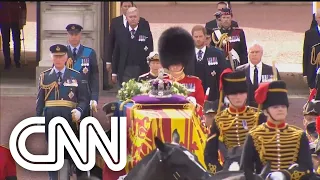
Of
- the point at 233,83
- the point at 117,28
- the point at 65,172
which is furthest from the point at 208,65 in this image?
the point at 233,83

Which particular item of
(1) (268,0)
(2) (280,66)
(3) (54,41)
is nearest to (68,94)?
(3) (54,41)

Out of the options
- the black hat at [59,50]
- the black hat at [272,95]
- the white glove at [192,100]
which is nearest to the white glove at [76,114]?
the black hat at [59,50]

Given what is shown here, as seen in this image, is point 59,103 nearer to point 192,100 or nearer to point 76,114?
point 76,114

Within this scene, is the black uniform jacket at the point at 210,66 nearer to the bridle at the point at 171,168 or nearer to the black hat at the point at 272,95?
the black hat at the point at 272,95

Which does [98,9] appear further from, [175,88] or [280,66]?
[175,88]

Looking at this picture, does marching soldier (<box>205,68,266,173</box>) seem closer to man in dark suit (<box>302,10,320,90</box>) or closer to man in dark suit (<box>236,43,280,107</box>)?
man in dark suit (<box>236,43,280,107</box>)

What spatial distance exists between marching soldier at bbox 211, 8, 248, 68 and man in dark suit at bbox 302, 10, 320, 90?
0.92m

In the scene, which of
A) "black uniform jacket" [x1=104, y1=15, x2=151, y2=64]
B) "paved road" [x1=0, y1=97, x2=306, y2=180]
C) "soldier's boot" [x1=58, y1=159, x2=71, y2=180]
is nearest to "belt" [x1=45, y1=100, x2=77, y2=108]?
"soldier's boot" [x1=58, y1=159, x2=71, y2=180]

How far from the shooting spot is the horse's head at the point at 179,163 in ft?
24.9

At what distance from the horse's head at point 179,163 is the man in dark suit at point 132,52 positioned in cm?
552

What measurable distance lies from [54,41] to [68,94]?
6246 mm

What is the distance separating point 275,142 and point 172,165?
753mm

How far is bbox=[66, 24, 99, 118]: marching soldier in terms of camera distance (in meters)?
11.0

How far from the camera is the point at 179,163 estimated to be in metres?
7.68
